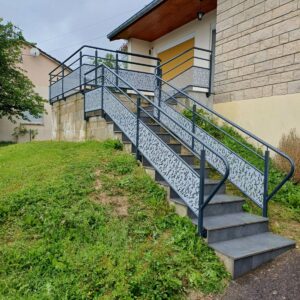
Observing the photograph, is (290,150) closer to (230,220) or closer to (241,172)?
(241,172)

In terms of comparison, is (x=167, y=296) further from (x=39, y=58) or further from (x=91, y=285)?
(x=39, y=58)

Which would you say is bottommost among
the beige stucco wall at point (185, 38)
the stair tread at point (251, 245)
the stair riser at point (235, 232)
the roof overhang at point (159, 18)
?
the stair tread at point (251, 245)

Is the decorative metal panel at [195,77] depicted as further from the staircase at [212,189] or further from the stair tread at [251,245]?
Answer: the stair tread at [251,245]

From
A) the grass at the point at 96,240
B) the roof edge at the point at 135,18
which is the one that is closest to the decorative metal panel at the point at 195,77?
the roof edge at the point at 135,18

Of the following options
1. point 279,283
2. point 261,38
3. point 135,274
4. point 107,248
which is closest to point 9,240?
point 107,248

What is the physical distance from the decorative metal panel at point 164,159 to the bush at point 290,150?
8.67ft

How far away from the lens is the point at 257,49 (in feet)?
22.8

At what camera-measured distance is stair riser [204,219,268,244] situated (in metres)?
3.66

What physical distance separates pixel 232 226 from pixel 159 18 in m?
8.48

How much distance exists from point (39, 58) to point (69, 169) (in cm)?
1836

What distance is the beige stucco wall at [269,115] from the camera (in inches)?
244

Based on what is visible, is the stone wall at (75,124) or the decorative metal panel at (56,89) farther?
the decorative metal panel at (56,89)

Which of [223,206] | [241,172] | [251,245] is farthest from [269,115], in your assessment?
[251,245]

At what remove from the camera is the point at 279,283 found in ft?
10.5
